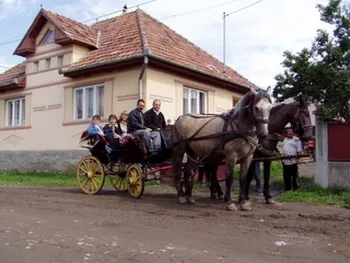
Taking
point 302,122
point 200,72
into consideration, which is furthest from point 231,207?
point 200,72

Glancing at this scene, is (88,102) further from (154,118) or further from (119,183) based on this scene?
(154,118)

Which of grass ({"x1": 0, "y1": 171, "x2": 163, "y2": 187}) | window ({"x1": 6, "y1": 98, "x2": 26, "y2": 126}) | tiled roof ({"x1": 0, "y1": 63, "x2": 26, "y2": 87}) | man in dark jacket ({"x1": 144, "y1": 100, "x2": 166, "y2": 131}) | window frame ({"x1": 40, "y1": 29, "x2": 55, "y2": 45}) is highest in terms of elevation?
window frame ({"x1": 40, "y1": 29, "x2": 55, "y2": 45})

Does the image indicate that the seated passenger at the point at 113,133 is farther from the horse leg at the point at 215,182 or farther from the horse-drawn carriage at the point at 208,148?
the horse leg at the point at 215,182

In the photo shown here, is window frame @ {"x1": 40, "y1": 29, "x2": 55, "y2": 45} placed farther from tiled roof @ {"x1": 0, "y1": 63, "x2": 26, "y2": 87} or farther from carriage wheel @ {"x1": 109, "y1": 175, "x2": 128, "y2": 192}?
carriage wheel @ {"x1": 109, "y1": 175, "x2": 128, "y2": 192}

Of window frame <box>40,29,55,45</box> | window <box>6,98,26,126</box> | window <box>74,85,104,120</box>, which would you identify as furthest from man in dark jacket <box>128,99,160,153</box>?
window <box>6,98,26,126</box>

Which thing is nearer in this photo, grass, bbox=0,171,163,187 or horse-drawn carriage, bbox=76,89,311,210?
horse-drawn carriage, bbox=76,89,311,210

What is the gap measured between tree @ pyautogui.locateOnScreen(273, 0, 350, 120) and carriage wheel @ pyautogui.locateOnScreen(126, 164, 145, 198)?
466cm

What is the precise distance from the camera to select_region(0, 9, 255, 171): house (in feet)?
50.6

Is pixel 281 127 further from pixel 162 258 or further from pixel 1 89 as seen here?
pixel 1 89

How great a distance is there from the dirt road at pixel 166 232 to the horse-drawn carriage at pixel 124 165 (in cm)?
72

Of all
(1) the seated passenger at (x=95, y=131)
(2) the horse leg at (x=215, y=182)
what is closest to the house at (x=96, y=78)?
(1) the seated passenger at (x=95, y=131)

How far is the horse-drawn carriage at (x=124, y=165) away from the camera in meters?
9.81

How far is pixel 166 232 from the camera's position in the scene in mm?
6293

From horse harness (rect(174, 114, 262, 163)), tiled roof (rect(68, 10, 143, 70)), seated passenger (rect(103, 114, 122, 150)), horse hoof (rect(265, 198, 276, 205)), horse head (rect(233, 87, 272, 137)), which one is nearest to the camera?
horse head (rect(233, 87, 272, 137))
